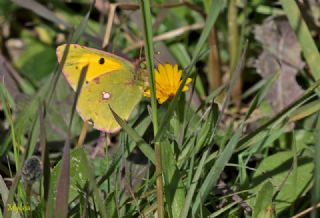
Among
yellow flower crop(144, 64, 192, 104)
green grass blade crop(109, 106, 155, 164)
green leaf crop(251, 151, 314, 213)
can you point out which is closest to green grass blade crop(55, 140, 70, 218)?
green grass blade crop(109, 106, 155, 164)

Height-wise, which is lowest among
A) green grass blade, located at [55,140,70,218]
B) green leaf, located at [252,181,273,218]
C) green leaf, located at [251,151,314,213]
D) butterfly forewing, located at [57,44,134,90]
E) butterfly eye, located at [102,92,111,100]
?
green leaf, located at [251,151,314,213]

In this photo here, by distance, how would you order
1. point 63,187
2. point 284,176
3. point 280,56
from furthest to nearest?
1. point 280,56
2. point 284,176
3. point 63,187

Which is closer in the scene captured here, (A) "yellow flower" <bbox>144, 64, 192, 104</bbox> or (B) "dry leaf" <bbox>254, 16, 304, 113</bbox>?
(A) "yellow flower" <bbox>144, 64, 192, 104</bbox>

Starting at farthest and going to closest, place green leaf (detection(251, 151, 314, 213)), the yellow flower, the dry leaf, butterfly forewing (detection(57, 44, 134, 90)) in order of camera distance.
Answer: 1. the dry leaf
2. butterfly forewing (detection(57, 44, 134, 90))
3. green leaf (detection(251, 151, 314, 213))
4. the yellow flower

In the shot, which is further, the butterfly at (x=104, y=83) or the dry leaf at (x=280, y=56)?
the dry leaf at (x=280, y=56)

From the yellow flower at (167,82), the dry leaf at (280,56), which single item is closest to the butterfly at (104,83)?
the yellow flower at (167,82)

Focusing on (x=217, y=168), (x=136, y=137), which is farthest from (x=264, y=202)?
(x=136, y=137)

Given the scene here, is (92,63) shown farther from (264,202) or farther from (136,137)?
(264,202)

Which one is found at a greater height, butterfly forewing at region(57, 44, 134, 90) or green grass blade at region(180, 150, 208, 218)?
butterfly forewing at region(57, 44, 134, 90)

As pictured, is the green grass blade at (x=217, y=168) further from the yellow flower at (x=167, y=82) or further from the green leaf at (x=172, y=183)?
the yellow flower at (x=167, y=82)

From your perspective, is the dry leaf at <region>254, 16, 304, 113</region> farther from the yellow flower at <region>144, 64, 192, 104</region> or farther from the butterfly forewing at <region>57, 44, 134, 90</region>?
the yellow flower at <region>144, 64, 192, 104</region>
